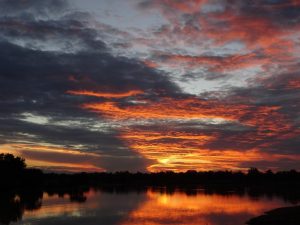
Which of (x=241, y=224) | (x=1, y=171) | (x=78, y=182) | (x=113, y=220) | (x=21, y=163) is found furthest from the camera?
(x=78, y=182)

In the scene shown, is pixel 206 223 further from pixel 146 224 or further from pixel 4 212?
pixel 4 212

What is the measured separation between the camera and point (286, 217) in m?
47.0

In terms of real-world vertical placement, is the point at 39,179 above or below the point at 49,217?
above

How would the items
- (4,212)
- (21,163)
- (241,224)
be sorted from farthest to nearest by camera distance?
(21,163)
(4,212)
(241,224)

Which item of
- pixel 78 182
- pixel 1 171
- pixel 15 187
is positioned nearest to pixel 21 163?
pixel 15 187

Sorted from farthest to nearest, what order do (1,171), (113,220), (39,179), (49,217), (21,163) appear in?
(39,179) → (21,163) → (1,171) → (49,217) → (113,220)

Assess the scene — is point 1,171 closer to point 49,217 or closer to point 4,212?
point 4,212

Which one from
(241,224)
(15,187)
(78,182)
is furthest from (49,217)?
(78,182)

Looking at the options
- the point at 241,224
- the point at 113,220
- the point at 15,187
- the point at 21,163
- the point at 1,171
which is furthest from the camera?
the point at 21,163

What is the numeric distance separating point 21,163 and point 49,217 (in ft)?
302

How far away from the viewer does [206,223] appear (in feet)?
154

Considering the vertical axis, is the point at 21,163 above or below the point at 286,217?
above

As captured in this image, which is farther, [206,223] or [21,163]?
[21,163]

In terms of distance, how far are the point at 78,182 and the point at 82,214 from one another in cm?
14779
